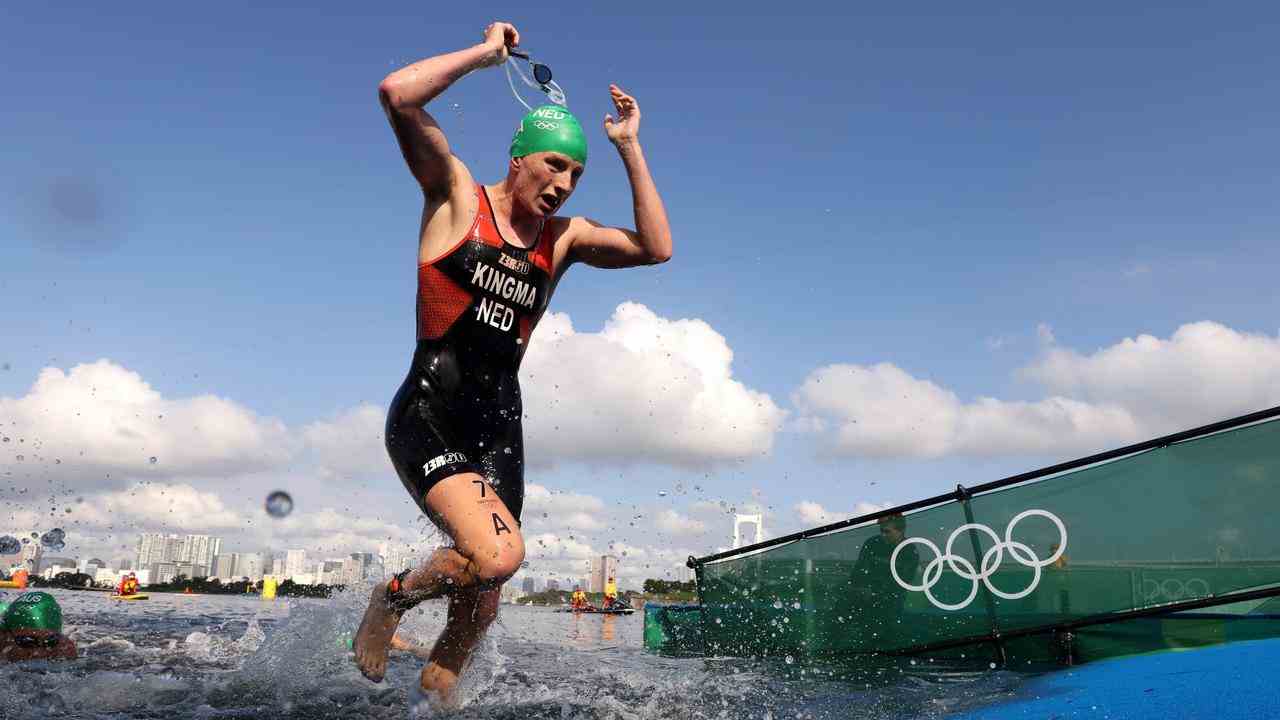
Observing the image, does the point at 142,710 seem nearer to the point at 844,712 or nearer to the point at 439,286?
the point at 439,286

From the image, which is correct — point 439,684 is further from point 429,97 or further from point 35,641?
point 35,641

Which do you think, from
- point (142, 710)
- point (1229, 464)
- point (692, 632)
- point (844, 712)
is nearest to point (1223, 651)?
point (844, 712)

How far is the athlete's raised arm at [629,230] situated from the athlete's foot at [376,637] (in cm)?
182

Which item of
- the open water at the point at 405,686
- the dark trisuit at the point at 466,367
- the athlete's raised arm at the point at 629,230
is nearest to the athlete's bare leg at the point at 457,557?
the dark trisuit at the point at 466,367

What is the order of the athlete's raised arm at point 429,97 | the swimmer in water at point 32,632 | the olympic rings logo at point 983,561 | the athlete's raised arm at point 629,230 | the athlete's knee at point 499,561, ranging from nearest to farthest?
the athlete's knee at point 499,561 < the athlete's raised arm at point 429,97 < the athlete's raised arm at point 629,230 < the swimmer in water at point 32,632 < the olympic rings logo at point 983,561

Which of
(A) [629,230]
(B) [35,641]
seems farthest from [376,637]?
(B) [35,641]

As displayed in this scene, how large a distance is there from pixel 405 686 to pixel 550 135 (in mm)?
2866

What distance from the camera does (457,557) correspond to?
10.9 feet

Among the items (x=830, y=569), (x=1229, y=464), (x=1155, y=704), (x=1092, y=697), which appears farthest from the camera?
(x=830, y=569)

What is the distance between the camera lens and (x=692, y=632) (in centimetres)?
796

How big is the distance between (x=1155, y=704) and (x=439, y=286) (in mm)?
3164

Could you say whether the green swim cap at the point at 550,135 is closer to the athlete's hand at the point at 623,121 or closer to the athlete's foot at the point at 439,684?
the athlete's hand at the point at 623,121

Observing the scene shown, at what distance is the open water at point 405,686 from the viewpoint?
347 centimetres

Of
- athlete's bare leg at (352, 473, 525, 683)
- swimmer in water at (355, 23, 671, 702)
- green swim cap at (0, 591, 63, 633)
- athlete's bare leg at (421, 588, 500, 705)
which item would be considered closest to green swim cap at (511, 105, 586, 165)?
swimmer in water at (355, 23, 671, 702)
